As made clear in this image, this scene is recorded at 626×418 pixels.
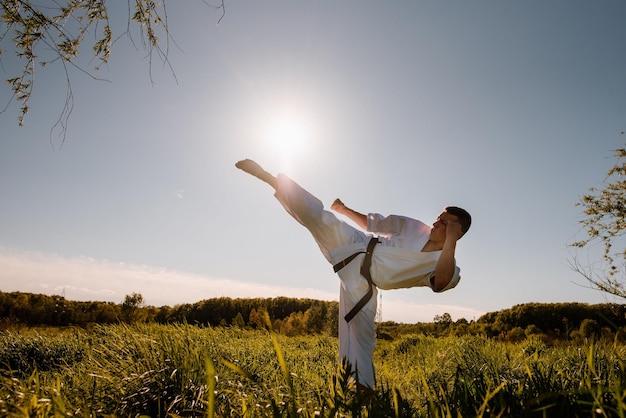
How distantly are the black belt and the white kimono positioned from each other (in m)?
0.04

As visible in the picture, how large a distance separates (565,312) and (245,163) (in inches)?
1165

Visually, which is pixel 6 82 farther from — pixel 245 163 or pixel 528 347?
pixel 528 347

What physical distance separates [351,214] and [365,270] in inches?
51.4

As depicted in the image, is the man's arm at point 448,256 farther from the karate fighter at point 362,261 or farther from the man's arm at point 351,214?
the man's arm at point 351,214

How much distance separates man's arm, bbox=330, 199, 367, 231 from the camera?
5293mm

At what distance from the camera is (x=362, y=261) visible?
14.0 ft

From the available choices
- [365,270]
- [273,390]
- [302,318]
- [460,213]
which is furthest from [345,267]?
[302,318]

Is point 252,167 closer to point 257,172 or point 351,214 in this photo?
point 257,172

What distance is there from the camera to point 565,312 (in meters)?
26.1

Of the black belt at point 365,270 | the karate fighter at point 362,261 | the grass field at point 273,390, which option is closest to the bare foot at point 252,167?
the karate fighter at point 362,261

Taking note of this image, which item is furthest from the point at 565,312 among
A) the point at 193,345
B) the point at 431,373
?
the point at 193,345

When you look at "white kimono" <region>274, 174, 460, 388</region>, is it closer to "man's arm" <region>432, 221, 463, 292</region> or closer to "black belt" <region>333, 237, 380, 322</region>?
"black belt" <region>333, 237, 380, 322</region>

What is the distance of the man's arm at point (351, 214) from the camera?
17.4 ft

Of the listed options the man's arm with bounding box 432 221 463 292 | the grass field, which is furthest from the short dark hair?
the grass field
